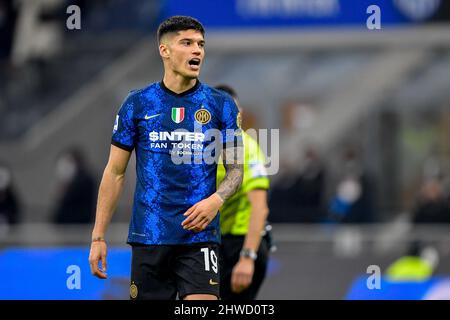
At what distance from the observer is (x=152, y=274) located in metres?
7.06

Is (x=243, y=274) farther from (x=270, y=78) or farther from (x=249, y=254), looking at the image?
(x=270, y=78)

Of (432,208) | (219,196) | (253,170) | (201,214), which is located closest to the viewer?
(201,214)

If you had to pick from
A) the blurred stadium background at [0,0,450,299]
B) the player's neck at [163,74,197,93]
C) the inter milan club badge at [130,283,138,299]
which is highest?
the blurred stadium background at [0,0,450,299]

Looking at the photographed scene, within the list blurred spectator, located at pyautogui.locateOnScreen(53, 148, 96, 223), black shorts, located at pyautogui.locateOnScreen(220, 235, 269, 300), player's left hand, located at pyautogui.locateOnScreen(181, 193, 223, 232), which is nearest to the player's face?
player's left hand, located at pyautogui.locateOnScreen(181, 193, 223, 232)

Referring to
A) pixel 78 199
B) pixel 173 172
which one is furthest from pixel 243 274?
pixel 78 199

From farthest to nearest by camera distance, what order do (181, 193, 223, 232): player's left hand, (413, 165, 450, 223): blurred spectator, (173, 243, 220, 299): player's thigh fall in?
(413, 165, 450, 223): blurred spectator < (173, 243, 220, 299): player's thigh < (181, 193, 223, 232): player's left hand

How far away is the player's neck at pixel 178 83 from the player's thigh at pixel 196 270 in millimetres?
942

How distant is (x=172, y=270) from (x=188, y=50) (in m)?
1.32

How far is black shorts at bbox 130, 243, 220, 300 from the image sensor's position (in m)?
7.00

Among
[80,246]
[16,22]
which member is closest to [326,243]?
[80,246]

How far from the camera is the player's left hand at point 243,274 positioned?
8.55m

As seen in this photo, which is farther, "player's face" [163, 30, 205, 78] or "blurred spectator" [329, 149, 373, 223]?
"blurred spectator" [329, 149, 373, 223]

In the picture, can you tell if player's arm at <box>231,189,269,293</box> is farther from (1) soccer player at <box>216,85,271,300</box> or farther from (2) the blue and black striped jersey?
(2) the blue and black striped jersey

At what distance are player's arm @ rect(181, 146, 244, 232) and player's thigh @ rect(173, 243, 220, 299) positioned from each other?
21 cm
